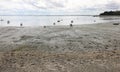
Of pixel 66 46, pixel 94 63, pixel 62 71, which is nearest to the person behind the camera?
pixel 62 71

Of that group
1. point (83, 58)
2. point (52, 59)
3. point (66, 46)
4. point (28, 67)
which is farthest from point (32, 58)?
point (66, 46)

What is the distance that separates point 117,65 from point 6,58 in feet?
18.3

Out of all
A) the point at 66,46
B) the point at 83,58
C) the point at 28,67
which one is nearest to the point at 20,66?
the point at 28,67

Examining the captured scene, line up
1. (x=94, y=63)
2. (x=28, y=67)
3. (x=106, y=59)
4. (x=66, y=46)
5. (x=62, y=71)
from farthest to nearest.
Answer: (x=66, y=46) → (x=106, y=59) → (x=94, y=63) → (x=28, y=67) → (x=62, y=71)

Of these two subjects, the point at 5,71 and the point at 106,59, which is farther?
the point at 106,59

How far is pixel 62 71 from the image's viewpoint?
857cm

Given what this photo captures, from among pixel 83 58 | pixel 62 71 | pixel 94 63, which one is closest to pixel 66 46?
pixel 83 58

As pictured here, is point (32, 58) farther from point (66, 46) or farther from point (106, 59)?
point (66, 46)

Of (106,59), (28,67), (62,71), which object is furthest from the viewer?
(106,59)

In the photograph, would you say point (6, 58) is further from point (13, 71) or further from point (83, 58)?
point (83, 58)

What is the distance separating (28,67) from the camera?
9164 mm

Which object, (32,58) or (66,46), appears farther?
(66,46)

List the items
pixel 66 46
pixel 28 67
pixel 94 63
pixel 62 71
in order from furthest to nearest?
pixel 66 46, pixel 94 63, pixel 28 67, pixel 62 71

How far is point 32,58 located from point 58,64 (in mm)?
1860
